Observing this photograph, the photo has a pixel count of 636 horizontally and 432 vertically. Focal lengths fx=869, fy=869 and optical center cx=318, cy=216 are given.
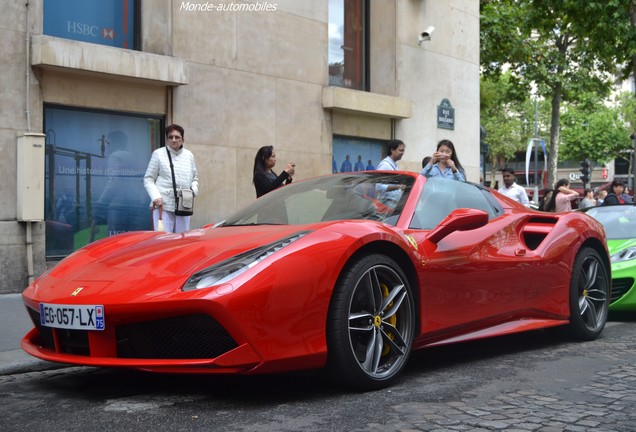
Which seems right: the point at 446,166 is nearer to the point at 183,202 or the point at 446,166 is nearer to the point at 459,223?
the point at 183,202

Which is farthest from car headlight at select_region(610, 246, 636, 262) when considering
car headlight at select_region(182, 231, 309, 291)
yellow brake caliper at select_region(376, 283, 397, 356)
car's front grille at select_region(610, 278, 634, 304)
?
car headlight at select_region(182, 231, 309, 291)

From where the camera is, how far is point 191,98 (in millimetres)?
11344

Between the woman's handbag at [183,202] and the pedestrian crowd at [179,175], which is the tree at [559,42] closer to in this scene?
the pedestrian crowd at [179,175]

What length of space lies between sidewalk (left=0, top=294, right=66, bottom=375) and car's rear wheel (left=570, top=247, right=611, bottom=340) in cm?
356

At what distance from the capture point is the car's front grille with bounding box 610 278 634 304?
25.7ft

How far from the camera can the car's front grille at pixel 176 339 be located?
387 centimetres

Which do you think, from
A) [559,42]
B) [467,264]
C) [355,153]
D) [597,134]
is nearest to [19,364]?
[467,264]

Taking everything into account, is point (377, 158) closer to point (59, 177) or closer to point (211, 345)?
point (59, 177)

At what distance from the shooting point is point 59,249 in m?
9.98

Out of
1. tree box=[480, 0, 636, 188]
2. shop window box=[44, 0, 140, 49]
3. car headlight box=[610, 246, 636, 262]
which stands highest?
tree box=[480, 0, 636, 188]

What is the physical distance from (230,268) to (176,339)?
0.40 m

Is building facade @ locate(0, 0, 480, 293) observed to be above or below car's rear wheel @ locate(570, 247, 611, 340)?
above

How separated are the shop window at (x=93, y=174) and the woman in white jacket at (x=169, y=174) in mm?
1876

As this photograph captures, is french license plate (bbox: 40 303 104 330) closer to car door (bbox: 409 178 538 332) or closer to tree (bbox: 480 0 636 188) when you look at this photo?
car door (bbox: 409 178 538 332)
